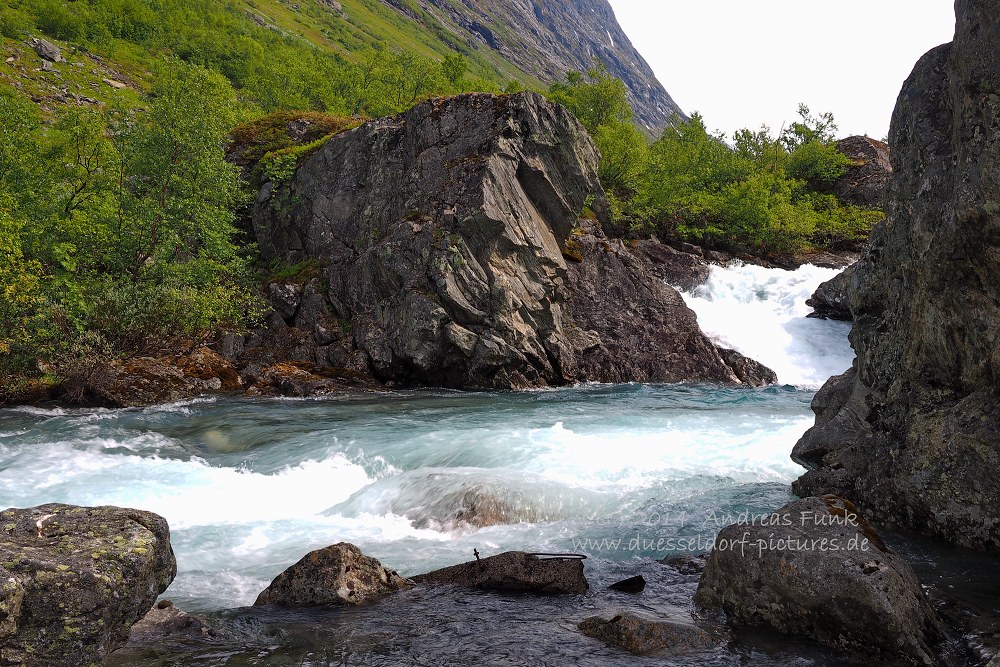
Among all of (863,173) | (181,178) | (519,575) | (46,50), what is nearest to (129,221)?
(181,178)

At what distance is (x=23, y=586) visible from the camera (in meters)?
4.78

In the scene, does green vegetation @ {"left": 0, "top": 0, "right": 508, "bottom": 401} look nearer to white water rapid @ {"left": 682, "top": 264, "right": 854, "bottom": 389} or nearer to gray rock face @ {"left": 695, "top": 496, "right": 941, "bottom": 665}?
gray rock face @ {"left": 695, "top": 496, "right": 941, "bottom": 665}

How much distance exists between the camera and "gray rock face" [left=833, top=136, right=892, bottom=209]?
51.0 m

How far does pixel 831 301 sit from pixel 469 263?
20275mm

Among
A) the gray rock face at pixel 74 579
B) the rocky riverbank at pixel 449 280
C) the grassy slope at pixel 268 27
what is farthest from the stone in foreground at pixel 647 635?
the grassy slope at pixel 268 27

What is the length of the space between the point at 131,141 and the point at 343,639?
30.6 meters

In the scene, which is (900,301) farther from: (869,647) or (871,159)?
(871,159)

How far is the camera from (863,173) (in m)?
53.2

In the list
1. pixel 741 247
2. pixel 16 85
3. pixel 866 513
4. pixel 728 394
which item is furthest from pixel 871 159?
pixel 16 85

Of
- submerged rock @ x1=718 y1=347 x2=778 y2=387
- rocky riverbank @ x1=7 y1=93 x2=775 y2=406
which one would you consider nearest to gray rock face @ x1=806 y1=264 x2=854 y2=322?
submerged rock @ x1=718 y1=347 x2=778 y2=387

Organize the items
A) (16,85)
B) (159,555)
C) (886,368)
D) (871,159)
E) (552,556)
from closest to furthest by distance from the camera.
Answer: (159,555)
(552,556)
(886,368)
(871,159)
(16,85)

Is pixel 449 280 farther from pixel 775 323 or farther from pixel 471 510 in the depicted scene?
pixel 775 323

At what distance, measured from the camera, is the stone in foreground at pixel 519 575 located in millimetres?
7973

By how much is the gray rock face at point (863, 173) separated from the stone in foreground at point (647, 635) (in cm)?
5168
